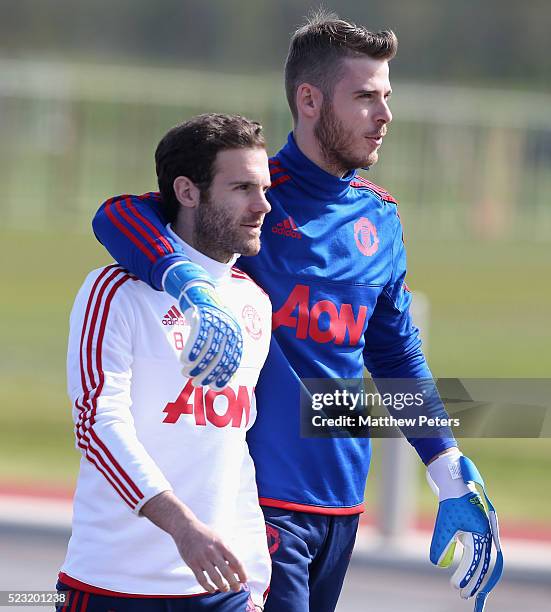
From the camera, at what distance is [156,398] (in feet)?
8.50

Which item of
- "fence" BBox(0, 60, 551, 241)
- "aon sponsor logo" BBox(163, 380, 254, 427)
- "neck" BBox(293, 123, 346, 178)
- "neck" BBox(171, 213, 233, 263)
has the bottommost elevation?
"aon sponsor logo" BBox(163, 380, 254, 427)

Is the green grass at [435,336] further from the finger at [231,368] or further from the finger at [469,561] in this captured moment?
the finger at [231,368]

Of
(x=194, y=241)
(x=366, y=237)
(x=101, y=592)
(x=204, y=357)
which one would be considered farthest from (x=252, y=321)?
(x=101, y=592)

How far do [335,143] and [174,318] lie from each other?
0.78 metres

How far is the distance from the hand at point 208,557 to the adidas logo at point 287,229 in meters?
0.99

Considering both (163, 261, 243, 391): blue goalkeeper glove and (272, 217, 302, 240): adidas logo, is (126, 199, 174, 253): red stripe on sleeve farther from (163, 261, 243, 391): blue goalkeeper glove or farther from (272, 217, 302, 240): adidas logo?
(272, 217, 302, 240): adidas logo

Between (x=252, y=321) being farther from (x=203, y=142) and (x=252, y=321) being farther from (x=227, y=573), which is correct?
(x=227, y=573)

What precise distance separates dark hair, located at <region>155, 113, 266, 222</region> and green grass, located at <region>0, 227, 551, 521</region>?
5296mm

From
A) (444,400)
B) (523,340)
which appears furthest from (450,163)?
(444,400)

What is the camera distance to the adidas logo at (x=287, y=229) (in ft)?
10.3

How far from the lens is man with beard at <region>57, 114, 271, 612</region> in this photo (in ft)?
7.97

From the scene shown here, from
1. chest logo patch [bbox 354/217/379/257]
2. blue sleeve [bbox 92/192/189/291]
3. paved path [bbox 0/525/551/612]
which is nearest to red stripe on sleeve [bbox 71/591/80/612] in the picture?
blue sleeve [bbox 92/192/189/291]

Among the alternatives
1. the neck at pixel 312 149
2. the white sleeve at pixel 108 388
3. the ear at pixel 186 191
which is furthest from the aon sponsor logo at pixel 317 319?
the white sleeve at pixel 108 388

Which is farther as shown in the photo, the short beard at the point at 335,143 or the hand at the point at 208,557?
the short beard at the point at 335,143
